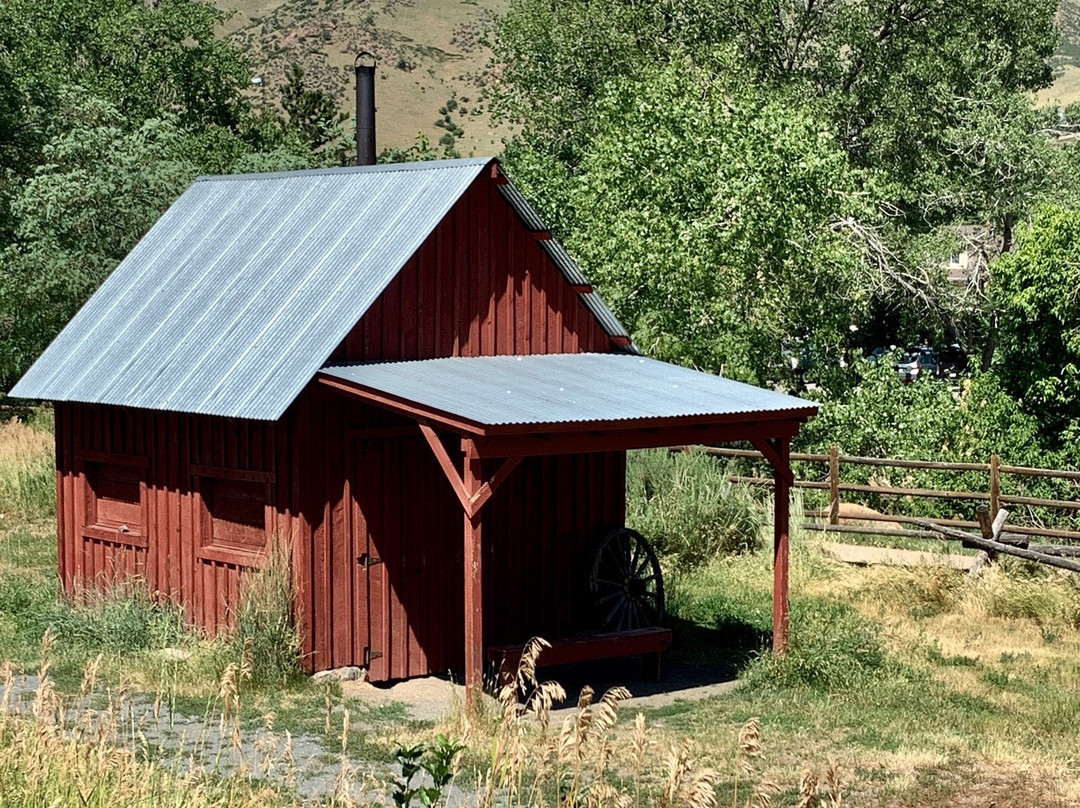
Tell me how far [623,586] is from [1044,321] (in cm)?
1221

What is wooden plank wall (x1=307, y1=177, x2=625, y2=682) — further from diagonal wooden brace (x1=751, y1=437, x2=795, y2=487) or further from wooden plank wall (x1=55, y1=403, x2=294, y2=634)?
diagonal wooden brace (x1=751, y1=437, x2=795, y2=487)

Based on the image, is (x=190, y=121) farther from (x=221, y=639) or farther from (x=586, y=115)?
(x=221, y=639)

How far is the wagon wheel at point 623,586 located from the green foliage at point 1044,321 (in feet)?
37.3

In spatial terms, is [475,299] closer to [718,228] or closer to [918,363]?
[718,228]

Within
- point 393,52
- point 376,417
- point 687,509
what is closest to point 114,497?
point 376,417

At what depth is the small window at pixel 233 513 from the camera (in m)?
13.8

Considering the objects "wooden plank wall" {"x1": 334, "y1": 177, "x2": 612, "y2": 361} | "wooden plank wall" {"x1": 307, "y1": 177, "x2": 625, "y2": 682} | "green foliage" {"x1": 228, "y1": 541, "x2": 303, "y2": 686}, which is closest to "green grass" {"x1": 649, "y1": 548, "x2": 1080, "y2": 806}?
"wooden plank wall" {"x1": 307, "y1": 177, "x2": 625, "y2": 682}

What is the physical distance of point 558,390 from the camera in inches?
529

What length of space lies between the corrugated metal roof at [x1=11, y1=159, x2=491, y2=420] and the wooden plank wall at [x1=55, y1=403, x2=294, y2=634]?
42 centimetres

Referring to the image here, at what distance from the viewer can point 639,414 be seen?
42.1ft

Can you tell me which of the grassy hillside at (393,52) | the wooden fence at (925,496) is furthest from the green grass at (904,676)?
the grassy hillside at (393,52)

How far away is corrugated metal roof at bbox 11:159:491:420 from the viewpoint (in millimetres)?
13664

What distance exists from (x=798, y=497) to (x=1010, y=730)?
8.95 meters

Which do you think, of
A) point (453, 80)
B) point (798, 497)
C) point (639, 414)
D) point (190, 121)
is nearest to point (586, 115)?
point (190, 121)
